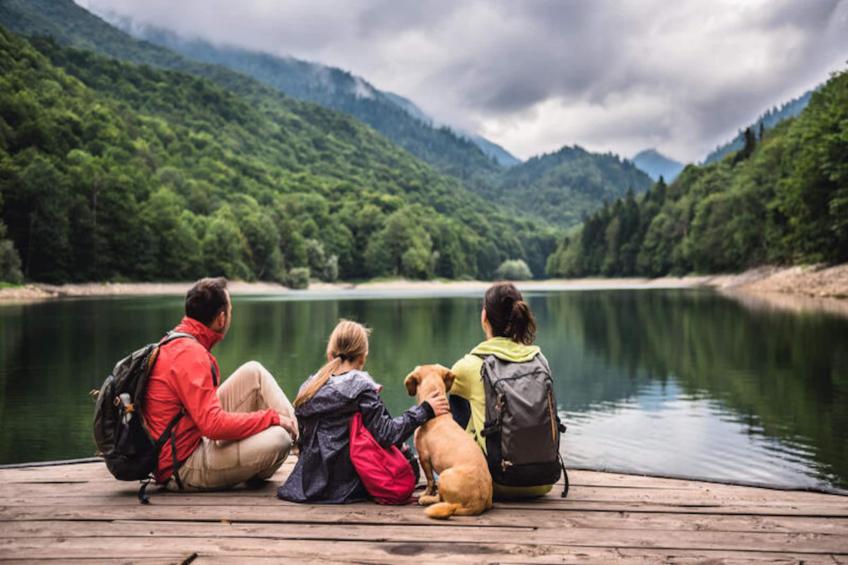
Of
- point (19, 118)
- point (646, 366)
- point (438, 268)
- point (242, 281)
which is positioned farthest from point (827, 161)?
point (438, 268)

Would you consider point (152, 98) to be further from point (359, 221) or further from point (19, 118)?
point (19, 118)

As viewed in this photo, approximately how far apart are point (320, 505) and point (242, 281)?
3662 inches

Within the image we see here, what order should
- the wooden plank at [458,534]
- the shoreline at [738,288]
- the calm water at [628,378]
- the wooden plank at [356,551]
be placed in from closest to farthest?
the wooden plank at [356,551] < the wooden plank at [458,534] < the calm water at [628,378] < the shoreline at [738,288]

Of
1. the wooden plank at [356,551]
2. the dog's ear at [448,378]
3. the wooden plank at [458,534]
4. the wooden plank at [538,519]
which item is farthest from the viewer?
the dog's ear at [448,378]

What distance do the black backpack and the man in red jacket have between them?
5cm

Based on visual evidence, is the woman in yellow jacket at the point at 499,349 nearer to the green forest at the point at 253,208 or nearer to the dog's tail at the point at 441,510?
the dog's tail at the point at 441,510

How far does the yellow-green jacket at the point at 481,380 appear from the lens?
465 cm

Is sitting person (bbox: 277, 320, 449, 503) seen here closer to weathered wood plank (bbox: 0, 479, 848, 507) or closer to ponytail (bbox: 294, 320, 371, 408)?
ponytail (bbox: 294, 320, 371, 408)

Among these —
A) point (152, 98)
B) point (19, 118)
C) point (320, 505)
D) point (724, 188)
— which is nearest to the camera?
point (320, 505)

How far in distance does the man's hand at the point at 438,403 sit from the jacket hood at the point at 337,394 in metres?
0.40

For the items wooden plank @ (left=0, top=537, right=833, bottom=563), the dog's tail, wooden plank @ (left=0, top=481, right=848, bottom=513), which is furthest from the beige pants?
the dog's tail

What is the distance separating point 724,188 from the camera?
298 ft

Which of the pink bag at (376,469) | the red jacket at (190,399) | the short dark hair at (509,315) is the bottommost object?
the pink bag at (376,469)

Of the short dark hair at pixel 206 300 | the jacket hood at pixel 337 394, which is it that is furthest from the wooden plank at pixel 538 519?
the short dark hair at pixel 206 300
